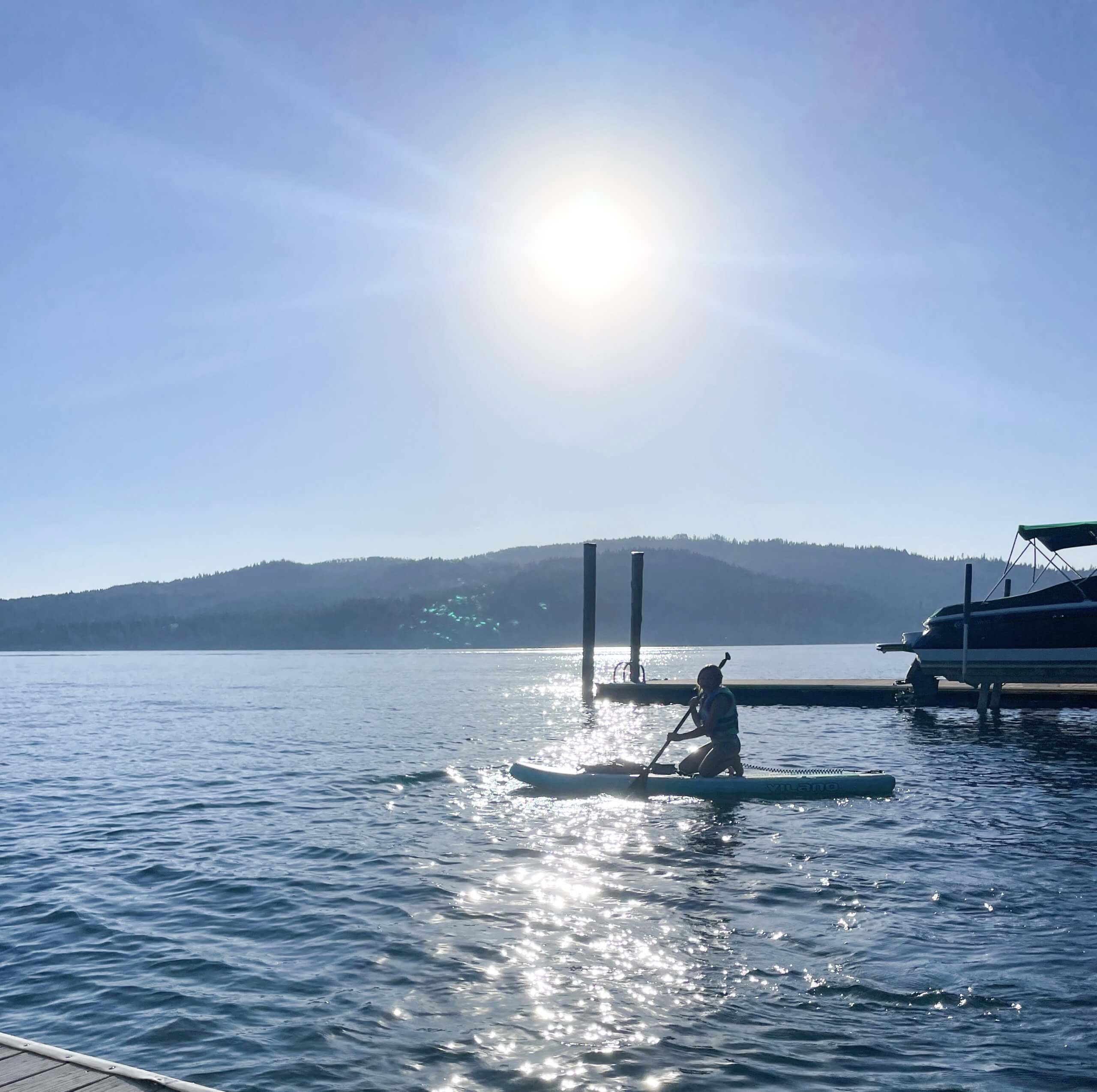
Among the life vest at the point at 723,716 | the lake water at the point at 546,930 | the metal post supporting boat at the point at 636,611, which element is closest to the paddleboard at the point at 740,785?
the lake water at the point at 546,930

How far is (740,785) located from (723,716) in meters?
1.41

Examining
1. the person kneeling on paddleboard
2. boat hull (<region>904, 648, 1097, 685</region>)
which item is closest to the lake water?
the person kneeling on paddleboard

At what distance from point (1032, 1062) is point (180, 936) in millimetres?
8223

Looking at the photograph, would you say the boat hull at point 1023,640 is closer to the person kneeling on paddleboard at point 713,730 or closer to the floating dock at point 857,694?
the floating dock at point 857,694

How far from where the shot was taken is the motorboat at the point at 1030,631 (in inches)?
1048

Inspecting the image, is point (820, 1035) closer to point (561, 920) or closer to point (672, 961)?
point (672, 961)

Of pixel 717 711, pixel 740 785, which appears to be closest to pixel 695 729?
pixel 717 711

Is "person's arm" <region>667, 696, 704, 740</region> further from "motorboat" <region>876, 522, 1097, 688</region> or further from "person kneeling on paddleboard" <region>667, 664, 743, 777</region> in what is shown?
"motorboat" <region>876, 522, 1097, 688</region>

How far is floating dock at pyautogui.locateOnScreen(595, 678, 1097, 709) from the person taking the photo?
29203 millimetres

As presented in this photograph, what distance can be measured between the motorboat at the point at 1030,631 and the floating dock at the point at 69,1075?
82.7 ft

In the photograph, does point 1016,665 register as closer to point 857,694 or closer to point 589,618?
point 857,694

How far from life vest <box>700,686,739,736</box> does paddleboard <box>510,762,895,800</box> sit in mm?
881

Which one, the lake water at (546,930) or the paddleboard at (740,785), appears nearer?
the lake water at (546,930)

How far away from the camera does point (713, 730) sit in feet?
58.9
